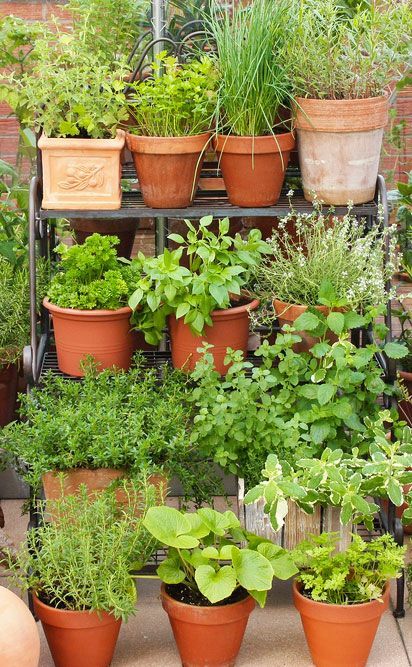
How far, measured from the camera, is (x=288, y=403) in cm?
348

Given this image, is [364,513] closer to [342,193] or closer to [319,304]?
[319,304]

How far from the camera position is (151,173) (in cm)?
354

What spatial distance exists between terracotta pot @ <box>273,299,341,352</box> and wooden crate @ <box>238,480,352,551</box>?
514 millimetres

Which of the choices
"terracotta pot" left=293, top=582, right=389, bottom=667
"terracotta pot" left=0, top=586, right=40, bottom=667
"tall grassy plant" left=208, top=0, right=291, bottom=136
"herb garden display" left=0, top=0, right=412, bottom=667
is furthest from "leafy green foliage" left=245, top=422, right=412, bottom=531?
"tall grassy plant" left=208, top=0, right=291, bottom=136

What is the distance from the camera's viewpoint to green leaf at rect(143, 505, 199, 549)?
309cm

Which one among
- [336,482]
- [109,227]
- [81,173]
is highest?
[81,173]

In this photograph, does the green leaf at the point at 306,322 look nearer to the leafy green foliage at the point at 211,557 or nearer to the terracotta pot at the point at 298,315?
the terracotta pot at the point at 298,315

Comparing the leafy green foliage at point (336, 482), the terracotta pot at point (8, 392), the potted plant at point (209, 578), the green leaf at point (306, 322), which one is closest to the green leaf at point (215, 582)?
the potted plant at point (209, 578)

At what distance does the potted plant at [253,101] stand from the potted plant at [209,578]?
1.09m

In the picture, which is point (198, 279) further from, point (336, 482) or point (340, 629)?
point (340, 629)

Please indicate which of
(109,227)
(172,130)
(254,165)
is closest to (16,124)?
(109,227)

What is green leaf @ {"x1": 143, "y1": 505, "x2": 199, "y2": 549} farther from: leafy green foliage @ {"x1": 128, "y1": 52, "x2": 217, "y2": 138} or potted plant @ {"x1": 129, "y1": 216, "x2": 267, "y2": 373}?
leafy green foliage @ {"x1": 128, "y1": 52, "x2": 217, "y2": 138}

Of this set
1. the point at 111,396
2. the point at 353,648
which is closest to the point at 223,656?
the point at 353,648

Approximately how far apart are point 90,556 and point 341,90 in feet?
5.51
